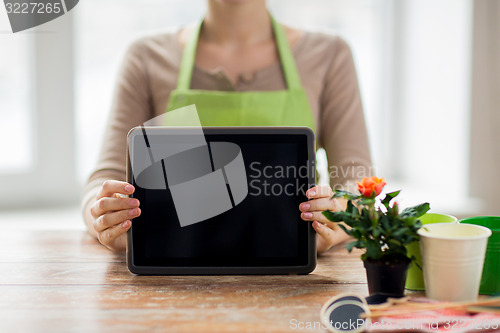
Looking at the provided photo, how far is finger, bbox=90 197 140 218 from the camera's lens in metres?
0.76

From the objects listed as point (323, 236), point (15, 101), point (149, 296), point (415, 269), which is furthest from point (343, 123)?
point (15, 101)

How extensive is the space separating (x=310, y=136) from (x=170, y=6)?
5.62 feet

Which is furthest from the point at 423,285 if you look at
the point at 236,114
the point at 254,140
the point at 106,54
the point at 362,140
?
the point at 106,54

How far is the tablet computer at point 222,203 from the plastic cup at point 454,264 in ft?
0.63

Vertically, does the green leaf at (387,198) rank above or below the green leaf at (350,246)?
above

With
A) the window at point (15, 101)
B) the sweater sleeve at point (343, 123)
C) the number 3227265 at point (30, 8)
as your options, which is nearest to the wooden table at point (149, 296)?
the sweater sleeve at point (343, 123)

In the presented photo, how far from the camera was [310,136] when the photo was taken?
77 centimetres

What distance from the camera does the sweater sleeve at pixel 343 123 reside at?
120cm

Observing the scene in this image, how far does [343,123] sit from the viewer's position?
50.7 inches

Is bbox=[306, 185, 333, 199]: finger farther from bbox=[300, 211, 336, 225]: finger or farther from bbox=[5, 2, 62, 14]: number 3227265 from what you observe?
bbox=[5, 2, 62, 14]: number 3227265

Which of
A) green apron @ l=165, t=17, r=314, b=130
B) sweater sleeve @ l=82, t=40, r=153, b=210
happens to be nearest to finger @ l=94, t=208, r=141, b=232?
sweater sleeve @ l=82, t=40, r=153, b=210

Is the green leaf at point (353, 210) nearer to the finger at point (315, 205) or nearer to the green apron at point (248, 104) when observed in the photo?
the finger at point (315, 205)

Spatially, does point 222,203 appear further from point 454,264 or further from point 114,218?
point 454,264

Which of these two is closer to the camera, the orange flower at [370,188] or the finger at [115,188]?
the orange flower at [370,188]
